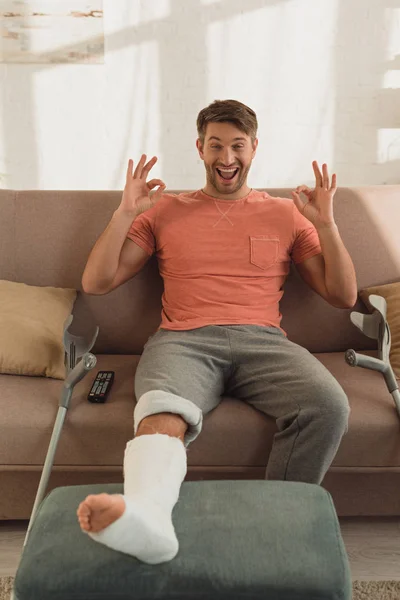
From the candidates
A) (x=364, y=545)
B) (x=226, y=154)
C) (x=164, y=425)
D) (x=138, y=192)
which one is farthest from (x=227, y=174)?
(x=364, y=545)

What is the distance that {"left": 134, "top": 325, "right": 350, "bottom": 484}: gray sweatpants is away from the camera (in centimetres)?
149

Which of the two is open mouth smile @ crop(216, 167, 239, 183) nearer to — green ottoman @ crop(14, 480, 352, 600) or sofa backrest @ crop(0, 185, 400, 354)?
sofa backrest @ crop(0, 185, 400, 354)

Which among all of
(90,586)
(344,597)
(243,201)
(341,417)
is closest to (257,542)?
(344,597)

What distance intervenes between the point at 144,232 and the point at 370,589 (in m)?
1.15

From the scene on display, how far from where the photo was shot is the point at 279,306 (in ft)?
6.68

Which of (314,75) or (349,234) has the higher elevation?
(314,75)

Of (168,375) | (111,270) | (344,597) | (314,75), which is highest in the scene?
(314,75)

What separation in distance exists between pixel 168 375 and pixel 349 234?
846mm

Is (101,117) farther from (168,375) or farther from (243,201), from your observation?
(168,375)

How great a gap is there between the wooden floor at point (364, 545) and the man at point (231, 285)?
31 cm

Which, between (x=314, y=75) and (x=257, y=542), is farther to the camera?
(x=314, y=75)

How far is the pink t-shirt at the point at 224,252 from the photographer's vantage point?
6.12 feet

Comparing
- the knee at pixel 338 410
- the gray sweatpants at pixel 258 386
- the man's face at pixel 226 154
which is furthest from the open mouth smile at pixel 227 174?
the knee at pixel 338 410

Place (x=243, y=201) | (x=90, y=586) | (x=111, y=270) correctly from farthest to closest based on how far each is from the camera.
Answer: (x=243, y=201) → (x=111, y=270) → (x=90, y=586)
